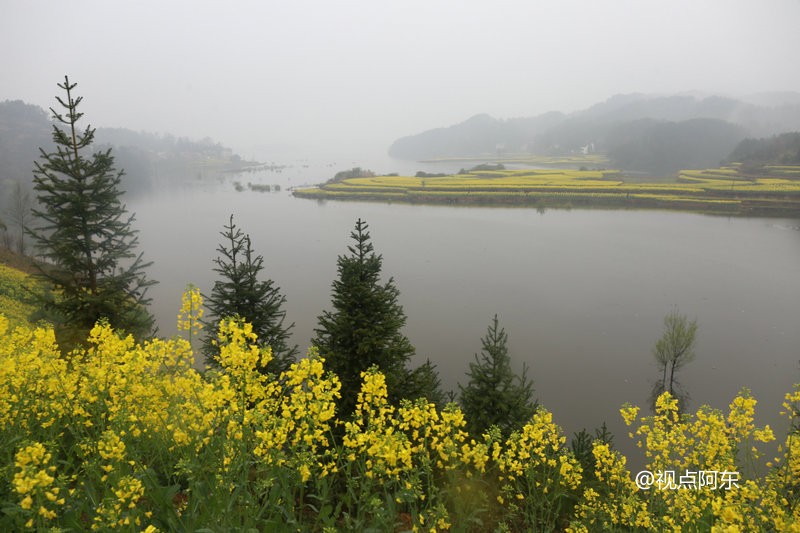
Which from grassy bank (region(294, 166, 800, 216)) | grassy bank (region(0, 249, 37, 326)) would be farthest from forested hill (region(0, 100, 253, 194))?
grassy bank (region(294, 166, 800, 216))

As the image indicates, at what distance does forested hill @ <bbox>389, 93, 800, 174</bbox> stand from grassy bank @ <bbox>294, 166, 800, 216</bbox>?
22.0 meters

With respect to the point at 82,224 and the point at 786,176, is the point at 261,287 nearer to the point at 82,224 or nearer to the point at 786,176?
the point at 82,224

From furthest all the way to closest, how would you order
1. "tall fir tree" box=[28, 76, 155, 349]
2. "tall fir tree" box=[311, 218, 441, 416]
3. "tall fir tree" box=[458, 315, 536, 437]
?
"tall fir tree" box=[28, 76, 155, 349], "tall fir tree" box=[458, 315, 536, 437], "tall fir tree" box=[311, 218, 441, 416]

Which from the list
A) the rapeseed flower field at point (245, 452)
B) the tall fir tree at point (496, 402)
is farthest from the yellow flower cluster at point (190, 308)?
the tall fir tree at point (496, 402)

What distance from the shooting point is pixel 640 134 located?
97.9 metres

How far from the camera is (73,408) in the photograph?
12.8ft

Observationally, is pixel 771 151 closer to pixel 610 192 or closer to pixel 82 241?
pixel 610 192

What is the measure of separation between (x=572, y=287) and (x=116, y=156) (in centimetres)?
4959

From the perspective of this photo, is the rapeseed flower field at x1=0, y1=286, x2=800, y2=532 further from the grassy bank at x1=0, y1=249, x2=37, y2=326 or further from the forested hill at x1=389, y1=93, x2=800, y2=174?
the forested hill at x1=389, y1=93, x2=800, y2=174

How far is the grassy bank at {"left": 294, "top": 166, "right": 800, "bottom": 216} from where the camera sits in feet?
140

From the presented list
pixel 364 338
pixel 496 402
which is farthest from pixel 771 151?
pixel 364 338

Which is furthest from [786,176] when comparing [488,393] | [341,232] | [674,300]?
[488,393]

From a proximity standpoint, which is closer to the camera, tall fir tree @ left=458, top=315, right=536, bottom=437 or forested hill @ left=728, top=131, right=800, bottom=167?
tall fir tree @ left=458, top=315, right=536, bottom=437

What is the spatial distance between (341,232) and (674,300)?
24812 mm
